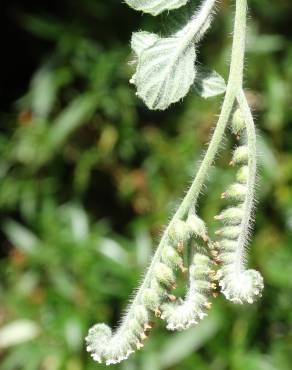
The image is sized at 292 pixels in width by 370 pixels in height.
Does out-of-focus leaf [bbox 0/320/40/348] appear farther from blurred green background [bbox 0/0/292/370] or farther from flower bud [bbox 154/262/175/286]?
flower bud [bbox 154/262/175/286]

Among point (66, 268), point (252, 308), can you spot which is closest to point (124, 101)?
point (66, 268)

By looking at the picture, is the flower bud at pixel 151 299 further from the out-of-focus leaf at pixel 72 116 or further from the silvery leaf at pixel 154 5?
the out-of-focus leaf at pixel 72 116

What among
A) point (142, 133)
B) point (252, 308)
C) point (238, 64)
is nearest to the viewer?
point (238, 64)

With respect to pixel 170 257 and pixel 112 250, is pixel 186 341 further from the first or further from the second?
pixel 170 257

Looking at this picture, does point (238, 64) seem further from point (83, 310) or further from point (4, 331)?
point (4, 331)

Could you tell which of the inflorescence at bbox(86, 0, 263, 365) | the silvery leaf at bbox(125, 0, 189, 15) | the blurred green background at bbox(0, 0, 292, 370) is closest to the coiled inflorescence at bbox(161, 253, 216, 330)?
the inflorescence at bbox(86, 0, 263, 365)

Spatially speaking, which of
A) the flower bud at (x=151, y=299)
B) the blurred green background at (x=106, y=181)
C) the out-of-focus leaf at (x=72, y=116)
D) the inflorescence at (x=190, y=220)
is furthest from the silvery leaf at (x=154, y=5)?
the out-of-focus leaf at (x=72, y=116)
